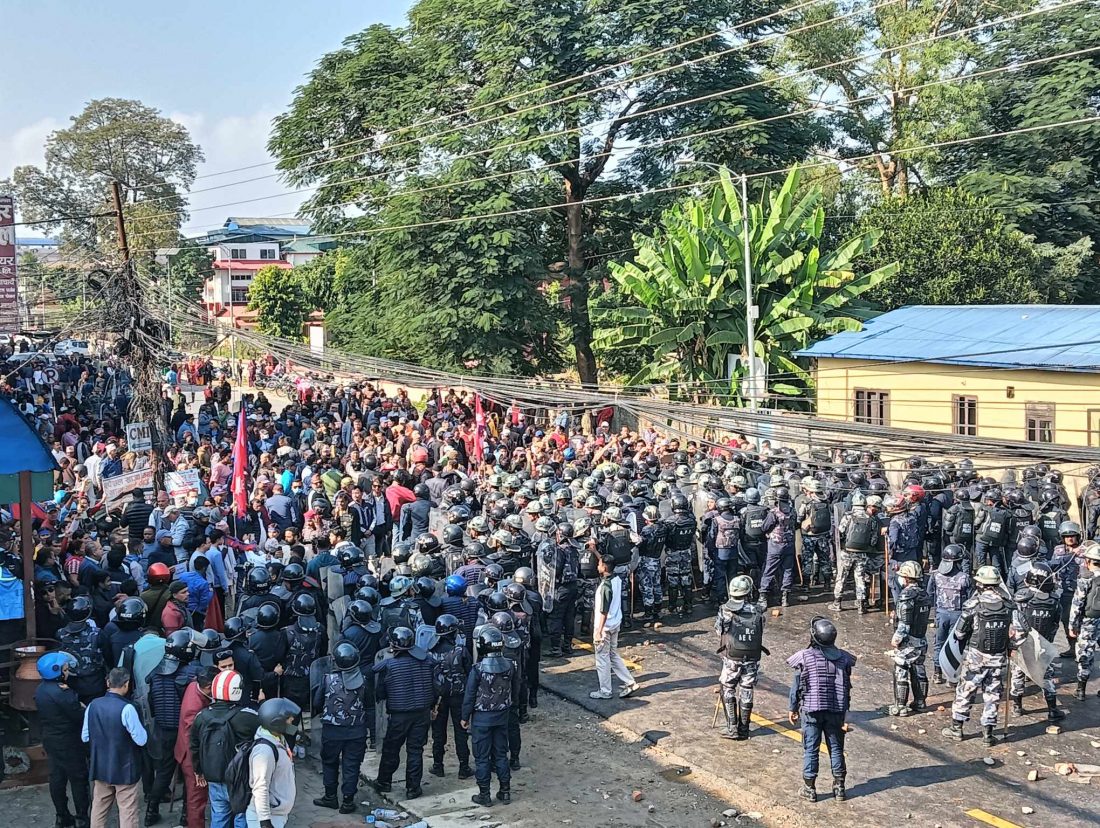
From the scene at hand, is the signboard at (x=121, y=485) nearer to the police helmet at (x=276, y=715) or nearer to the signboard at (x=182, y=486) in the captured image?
the signboard at (x=182, y=486)

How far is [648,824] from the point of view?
32.6ft

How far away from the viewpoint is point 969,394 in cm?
2494

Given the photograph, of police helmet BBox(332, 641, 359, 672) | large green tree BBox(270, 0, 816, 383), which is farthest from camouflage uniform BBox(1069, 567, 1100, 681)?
large green tree BBox(270, 0, 816, 383)

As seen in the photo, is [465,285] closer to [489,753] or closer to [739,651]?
[739,651]

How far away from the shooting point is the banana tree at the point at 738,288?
2938 centimetres

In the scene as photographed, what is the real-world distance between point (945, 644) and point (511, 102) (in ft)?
85.9

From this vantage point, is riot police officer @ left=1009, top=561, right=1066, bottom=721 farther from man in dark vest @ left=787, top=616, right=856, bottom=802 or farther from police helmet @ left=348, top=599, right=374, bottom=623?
police helmet @ left=348, top=599, right=374, bottom=623

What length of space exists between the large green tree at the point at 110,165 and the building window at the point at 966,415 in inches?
1810

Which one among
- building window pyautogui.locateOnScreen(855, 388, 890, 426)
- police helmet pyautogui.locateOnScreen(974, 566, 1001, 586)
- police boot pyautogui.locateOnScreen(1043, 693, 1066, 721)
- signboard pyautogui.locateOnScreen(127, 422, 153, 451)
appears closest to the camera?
police helmet pyautogui.locateOnScreen(974, 566, 1001, 586)

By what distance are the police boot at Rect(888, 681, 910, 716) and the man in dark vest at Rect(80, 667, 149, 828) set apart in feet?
25.7

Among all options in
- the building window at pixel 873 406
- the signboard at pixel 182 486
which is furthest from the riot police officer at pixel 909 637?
the building window at pixel 873 406

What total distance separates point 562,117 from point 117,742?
28.7 metres

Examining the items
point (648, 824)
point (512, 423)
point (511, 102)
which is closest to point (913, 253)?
point (511, 102)

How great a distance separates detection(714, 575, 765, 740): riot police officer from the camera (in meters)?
11.3
